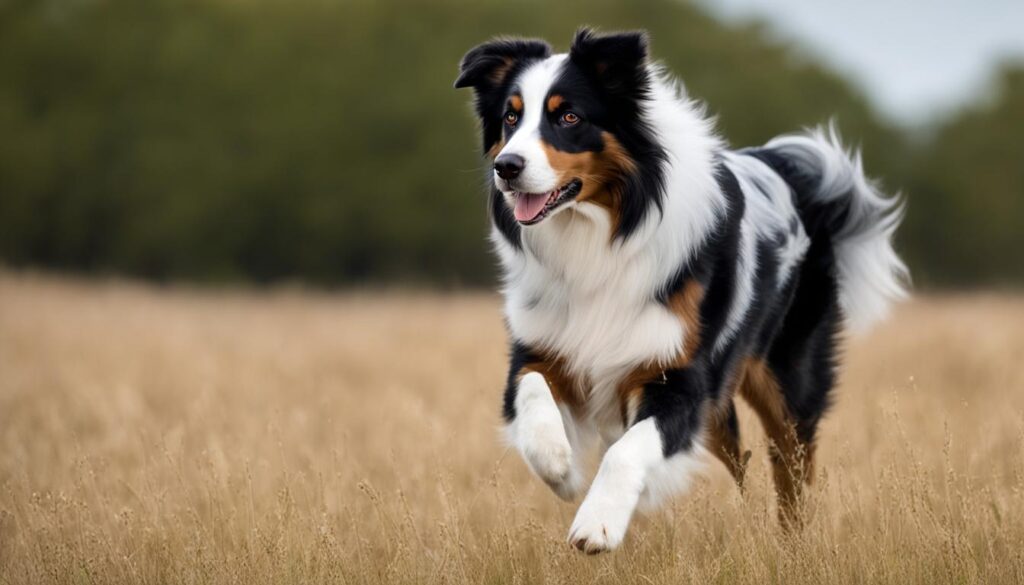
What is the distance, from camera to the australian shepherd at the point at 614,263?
468cm

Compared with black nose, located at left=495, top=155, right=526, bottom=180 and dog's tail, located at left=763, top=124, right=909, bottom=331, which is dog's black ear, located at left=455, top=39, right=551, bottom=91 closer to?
black nose, located at left=495, top=155, right=526, bottom=180

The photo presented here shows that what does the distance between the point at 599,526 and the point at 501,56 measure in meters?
2.22

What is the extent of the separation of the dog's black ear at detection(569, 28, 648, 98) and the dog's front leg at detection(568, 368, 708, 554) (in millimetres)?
1213

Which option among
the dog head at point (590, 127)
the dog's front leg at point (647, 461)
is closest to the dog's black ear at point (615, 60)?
the dog head at point (590, 127)

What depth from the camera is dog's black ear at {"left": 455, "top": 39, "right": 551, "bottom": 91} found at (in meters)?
5.36

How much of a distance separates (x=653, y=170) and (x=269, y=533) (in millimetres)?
2200

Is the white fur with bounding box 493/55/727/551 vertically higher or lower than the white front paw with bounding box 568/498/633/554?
higher

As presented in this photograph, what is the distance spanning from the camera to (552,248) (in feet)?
17.0

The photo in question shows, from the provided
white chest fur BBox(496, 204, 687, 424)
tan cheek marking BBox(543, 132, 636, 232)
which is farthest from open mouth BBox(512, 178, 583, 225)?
white chest fur BBox(496, 204, 687, 424)

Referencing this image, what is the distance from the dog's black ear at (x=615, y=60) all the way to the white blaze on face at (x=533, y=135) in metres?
0.11

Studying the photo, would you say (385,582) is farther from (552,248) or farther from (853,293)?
(853,293)

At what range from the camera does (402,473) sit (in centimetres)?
692

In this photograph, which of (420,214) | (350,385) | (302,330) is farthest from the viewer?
(420,214)

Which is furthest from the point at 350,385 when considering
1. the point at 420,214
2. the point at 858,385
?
the point at 420,214
